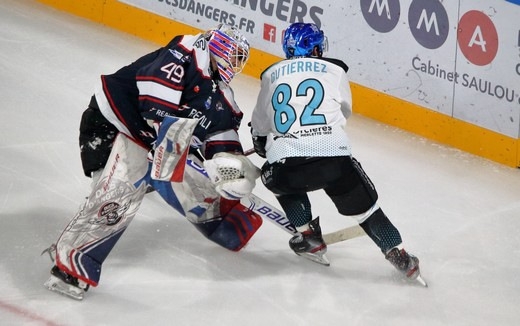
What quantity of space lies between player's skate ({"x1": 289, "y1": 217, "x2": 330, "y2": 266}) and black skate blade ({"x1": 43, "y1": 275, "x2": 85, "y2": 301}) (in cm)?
84

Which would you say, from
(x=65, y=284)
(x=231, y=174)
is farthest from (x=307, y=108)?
(x=65, y=284)

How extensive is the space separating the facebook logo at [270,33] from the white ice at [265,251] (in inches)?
21.2

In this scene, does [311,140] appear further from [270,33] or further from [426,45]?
[270,33]

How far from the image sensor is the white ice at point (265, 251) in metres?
3.46

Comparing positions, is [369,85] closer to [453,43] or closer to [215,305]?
[453,43]

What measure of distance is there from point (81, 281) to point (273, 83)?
0.99 m

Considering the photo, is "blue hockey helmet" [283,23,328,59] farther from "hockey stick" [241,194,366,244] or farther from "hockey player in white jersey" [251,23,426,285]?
"hockey stick" [241,194,366,244]

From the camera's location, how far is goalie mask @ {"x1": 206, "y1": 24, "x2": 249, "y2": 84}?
3457 mm

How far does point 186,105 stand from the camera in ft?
11.2

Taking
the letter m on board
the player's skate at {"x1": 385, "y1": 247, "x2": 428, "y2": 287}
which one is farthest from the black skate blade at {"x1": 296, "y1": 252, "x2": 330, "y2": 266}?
the letter m on board

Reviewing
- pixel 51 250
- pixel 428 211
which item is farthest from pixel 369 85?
pixel 51 250

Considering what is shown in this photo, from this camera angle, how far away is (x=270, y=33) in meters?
5.63

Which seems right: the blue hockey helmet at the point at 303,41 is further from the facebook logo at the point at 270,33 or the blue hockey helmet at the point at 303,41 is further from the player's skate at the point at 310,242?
the facebook logo at the point at 270,33

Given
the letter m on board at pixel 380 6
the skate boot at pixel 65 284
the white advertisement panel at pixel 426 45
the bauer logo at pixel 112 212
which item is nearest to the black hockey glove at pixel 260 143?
the bauer logo at pixel 112 212
